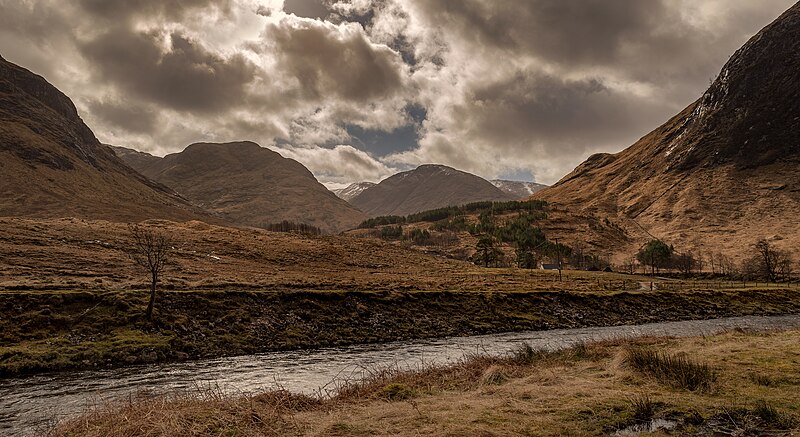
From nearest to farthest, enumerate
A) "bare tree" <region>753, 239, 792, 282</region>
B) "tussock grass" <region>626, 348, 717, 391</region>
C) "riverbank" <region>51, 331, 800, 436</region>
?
1. "riverbank" <region>51, 331, 800, 436</region>
2. "tussock grass" <region>626, 348, 717, 391</region>
3. "bare tree" <region>753, 239, 792, 282</region>

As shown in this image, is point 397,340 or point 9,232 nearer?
point 397,340

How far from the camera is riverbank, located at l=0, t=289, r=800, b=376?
35250 mm

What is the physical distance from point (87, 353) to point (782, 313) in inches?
3947

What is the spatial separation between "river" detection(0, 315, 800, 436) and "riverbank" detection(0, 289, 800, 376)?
288 cm

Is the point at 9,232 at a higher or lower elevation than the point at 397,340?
higher

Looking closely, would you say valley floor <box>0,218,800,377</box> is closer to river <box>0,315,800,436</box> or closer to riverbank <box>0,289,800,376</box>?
riverbank <box>0,289,800,376</box>

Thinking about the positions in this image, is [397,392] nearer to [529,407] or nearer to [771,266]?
[529,407]

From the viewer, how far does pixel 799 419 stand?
1182cm

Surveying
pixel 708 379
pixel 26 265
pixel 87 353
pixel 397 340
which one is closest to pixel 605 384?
pixel 708 379

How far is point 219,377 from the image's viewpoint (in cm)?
2973

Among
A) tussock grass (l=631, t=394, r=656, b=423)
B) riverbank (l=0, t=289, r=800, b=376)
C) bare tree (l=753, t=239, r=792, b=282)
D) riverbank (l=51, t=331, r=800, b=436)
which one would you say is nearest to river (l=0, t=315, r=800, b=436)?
riverbank (l=0, t=289, r=800, b=376)

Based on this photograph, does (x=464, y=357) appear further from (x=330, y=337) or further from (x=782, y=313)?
(x=782, y=313)

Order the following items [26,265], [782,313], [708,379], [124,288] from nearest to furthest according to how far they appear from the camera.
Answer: [708,379]
[124,288]
[26,265]
[782,313]

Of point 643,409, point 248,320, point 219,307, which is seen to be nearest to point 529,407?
point 643,409
